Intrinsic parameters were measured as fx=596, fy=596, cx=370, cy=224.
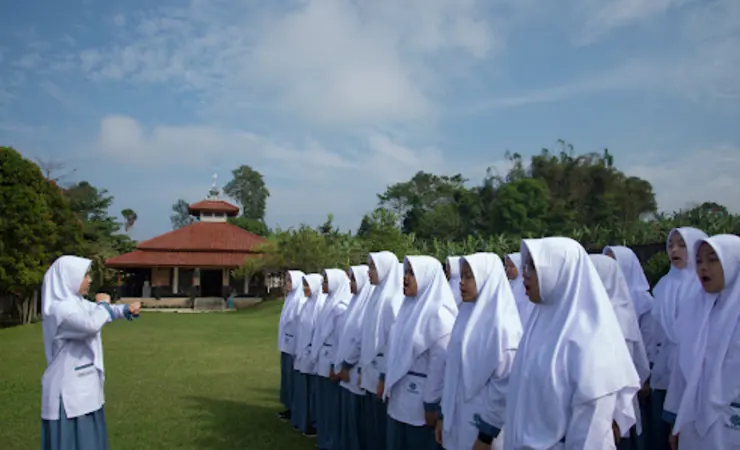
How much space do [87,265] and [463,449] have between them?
311 centimetres

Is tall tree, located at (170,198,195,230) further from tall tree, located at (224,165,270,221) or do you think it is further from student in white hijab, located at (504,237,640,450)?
student in white hijab, located at (504,237,640,450)

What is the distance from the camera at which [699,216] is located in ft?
53.1

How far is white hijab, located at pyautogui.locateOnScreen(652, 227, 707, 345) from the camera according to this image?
4582 millimetres

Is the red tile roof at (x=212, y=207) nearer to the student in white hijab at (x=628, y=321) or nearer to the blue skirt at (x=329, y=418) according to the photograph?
the blue skirt at (x=329, y=418)

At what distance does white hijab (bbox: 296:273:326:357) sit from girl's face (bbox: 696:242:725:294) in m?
4.08

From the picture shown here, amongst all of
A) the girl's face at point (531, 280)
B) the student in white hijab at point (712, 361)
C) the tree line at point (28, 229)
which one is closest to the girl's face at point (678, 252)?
the student in white hijab at point (712, 361)

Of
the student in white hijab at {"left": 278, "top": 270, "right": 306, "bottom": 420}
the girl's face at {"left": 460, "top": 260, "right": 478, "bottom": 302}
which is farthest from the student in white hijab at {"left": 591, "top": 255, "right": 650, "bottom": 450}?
the student in white hijab at {"left": 278, "top": 270, "right": 306, "bottom": 420}

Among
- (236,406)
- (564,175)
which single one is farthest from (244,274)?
(236,406)

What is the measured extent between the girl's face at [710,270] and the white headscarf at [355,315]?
284 cm

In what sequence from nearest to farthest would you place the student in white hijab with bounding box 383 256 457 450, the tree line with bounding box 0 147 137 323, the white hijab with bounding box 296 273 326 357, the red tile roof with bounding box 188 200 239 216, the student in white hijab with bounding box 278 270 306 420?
the student in white hijab with bounding box 383 256 457 450
the white hijab with bounding box 296 273 326 357
the student in white hijab with bounding box 278 270 306 420
the tree line with bounding box 0 147 137 323
the red tile roof with bounding box 188 200 239 216

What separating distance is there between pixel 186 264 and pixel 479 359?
100 feet

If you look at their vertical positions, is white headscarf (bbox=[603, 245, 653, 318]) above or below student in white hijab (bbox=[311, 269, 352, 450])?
above

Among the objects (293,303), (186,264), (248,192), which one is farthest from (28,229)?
(248,192)

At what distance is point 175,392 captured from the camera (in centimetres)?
933
